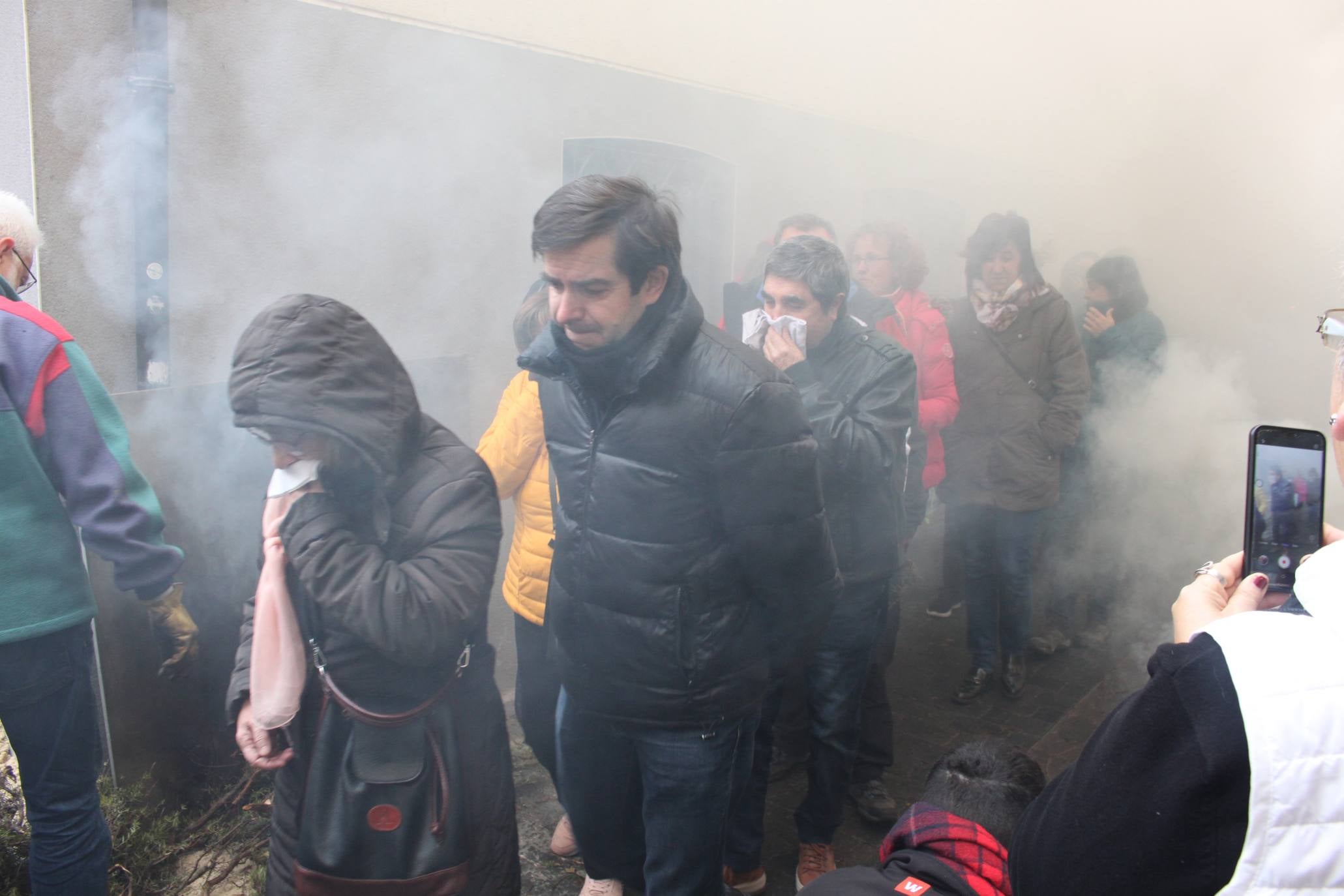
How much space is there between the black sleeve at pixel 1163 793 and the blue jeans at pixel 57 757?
6.87ft

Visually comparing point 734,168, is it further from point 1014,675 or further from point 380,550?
point 380,550

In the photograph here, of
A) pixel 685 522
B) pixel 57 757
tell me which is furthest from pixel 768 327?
pixel 57 757

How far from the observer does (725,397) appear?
72.8 inches

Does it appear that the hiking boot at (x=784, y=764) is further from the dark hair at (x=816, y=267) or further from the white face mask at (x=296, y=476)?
the white face mask at (x=296, y=476)

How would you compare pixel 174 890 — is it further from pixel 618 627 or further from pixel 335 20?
pixel 335 20

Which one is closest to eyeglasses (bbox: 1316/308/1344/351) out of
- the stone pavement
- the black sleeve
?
the black sleeve

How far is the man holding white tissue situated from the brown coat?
4.08 ft

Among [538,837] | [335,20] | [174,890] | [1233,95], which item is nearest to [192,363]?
[335,20]

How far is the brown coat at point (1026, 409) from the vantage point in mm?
3785

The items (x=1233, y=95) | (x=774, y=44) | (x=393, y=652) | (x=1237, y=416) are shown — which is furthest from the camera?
(x=1233, y=95)

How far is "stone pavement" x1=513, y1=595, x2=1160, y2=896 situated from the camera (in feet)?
9.45

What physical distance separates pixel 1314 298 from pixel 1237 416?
60.9 inches

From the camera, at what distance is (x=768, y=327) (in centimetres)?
264

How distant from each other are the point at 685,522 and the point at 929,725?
2235mm
